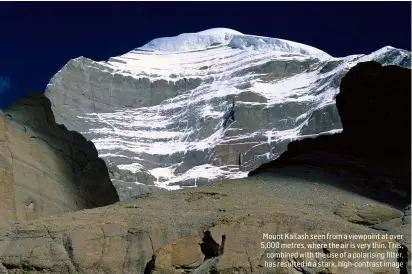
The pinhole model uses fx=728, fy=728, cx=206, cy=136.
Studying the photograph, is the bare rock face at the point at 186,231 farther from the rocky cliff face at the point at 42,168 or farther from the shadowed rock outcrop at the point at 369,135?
the shadowed rock outcrop at the point at 369,135

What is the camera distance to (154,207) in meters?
19.0

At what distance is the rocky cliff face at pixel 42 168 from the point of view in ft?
69.6

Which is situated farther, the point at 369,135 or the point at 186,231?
the point at 369,135

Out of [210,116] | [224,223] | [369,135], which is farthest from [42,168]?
[210,116]

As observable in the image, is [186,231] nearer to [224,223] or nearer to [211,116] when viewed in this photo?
[224,223]

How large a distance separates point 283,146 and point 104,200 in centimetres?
11391

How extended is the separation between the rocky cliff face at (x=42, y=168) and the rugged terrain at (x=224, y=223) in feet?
10.1

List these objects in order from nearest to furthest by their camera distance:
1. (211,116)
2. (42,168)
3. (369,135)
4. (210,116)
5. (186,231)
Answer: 1. (186,231)
2. (42,168)
3. (369,135)
4. (211,116)
5. (210,116)

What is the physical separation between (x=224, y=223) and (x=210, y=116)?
159 m

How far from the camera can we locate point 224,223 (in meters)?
14.6

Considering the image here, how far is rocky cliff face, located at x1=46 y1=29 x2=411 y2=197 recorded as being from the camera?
474 feet

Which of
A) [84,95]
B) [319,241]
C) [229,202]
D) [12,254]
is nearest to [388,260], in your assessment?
[319,241]

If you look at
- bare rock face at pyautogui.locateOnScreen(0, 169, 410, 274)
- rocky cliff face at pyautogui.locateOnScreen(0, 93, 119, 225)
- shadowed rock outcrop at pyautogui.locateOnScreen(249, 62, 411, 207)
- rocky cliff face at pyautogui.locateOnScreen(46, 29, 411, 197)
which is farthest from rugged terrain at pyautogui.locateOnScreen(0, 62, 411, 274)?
rocky cliff face at pyautogui.locateOnScreen(46, 29, 411, 197)

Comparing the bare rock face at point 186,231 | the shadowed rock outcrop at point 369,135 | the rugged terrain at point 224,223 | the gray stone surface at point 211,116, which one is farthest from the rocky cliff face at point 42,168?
the gray stone surface at point 211,116
